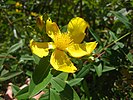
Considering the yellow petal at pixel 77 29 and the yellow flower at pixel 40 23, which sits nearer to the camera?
the yellow flower at pixel 40 23

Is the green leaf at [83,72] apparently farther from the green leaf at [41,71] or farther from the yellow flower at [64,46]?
the green leaf at [41,71]

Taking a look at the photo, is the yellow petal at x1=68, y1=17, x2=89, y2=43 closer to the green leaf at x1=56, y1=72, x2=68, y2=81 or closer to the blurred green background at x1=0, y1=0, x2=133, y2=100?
the blurred green background at x1=0, y1=0, x2=133, y2=100

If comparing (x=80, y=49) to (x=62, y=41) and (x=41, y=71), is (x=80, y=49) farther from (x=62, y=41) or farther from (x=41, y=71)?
(x=41, y=71)

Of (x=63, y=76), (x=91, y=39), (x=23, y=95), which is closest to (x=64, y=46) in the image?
(x=63, y=76)

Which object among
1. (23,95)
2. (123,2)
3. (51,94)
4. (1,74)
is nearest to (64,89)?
(51,94)

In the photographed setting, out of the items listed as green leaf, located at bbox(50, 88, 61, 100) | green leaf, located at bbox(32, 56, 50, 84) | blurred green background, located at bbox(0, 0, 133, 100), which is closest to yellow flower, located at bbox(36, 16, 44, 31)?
blurred green background, located at bbox(0, 0, 133, 100)

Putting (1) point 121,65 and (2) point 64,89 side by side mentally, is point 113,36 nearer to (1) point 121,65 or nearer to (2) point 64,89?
(1) point 121,65

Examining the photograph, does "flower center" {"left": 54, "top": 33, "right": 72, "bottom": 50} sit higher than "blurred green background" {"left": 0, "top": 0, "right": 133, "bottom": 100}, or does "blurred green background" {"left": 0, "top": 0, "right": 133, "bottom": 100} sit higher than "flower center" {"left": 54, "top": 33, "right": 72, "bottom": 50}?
"flower center" {"left": 54, "top": 33, "right": 72, "bottom": 50}

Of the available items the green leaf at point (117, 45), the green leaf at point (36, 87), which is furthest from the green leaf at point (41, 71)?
the green leaf at point (117, 45)
